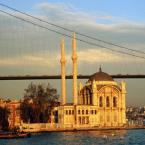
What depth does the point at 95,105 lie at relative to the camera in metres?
92.6

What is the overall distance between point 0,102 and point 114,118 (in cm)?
1782

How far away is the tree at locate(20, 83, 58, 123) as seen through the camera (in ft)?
281

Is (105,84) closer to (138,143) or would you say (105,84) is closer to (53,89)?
(53,89)

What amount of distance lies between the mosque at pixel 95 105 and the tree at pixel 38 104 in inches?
82.0

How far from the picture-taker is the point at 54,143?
51.2 m

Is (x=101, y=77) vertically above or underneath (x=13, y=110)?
above

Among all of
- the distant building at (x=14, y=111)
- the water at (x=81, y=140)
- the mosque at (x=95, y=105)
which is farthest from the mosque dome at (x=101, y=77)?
the water at (x=81, y=140)

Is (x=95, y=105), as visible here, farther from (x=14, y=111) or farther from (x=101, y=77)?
(x=14, y=111)

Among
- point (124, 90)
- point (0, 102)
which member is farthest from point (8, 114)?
point (124, 90)

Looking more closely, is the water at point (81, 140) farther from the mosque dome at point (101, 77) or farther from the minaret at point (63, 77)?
the mosque dome at point (101, 77)

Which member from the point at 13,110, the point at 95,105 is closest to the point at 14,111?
the point at 13,110

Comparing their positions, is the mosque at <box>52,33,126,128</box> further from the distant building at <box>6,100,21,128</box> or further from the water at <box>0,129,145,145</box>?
the water at <box>0,129,145,145</box>

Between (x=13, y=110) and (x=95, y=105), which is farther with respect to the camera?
(x=13, y=110)

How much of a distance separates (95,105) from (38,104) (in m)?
10.6
